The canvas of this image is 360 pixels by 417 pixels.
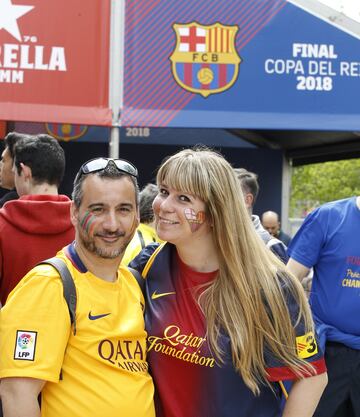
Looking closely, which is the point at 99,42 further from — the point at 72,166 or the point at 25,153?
the point at 72,166

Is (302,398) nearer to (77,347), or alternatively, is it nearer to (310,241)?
(77,347)

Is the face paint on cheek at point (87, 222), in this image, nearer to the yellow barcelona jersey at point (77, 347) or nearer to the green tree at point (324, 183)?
the yellow barcelona jersey at point (77, 347)

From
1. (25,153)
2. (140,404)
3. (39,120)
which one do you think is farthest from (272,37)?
(140,404)

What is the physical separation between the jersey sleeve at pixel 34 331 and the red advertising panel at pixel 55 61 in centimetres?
344

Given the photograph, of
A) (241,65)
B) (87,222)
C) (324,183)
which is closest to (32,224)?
(87,222)

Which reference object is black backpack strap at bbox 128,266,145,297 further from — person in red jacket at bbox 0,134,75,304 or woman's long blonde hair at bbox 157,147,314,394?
person in red jacket at bbox 0,134,75,304

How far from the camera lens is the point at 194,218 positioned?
2.43 metres

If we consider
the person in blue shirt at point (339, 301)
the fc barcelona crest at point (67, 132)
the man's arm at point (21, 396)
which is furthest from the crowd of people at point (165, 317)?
the fc barcelona crest at point (67, 132)

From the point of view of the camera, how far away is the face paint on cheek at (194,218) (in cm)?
242

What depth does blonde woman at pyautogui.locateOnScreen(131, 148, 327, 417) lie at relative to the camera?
7.59 ft

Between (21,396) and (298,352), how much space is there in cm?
97

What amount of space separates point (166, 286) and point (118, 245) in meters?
0.30

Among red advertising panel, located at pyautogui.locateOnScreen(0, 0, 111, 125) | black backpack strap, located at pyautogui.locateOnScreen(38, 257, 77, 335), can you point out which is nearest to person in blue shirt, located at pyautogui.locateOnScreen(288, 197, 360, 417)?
black backpack strap, located at pyautogui.locateOnScreen(38, 257, 77, 335)

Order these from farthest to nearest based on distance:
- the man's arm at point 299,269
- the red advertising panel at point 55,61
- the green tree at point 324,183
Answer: the green tree at point 324,183 < the red advertising panel at point 55,61 < the man's arm at point 299,269
